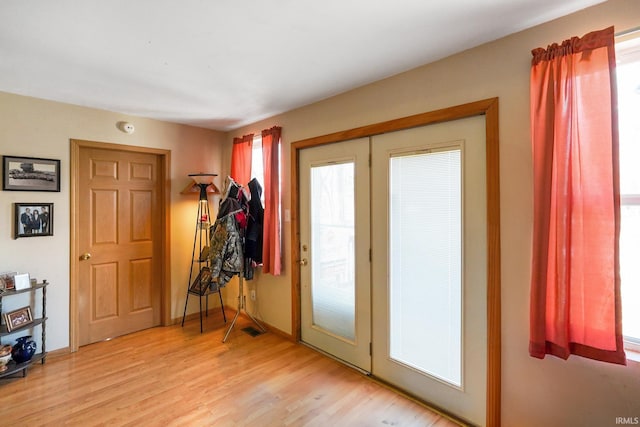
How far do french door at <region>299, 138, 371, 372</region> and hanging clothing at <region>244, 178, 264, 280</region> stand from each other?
1.85 feet

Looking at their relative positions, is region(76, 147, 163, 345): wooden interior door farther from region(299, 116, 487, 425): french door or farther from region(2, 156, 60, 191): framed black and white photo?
region(299, 116, 487, 425): french door

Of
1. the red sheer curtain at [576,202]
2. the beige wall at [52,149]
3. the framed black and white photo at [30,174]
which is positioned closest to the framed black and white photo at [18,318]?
the beige wall at [52,149]

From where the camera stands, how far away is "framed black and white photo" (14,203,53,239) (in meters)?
2.69

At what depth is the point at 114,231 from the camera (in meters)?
3.35

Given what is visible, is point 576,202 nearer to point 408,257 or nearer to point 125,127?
point 408,257

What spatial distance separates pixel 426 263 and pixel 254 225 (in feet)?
6.32

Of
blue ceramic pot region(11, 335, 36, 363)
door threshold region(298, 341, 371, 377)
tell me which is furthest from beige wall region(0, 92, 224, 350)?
door threshold region(298, 341, 371, 377)

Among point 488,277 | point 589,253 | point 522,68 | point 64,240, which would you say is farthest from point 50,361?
point 522,68

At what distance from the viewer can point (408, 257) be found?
230 cm

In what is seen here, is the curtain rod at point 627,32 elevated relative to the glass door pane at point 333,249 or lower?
elevated

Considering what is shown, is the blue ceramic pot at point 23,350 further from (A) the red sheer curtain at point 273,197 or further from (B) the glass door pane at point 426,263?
(B) the glass door pane at point 426,263

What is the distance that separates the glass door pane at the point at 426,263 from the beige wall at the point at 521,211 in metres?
0.30

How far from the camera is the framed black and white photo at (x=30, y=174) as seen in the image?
2639 millimetres

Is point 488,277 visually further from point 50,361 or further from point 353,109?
point 50,361
